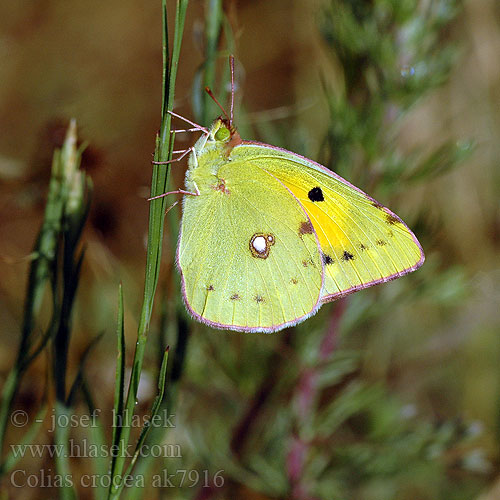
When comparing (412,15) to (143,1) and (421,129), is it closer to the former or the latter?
(421,129)

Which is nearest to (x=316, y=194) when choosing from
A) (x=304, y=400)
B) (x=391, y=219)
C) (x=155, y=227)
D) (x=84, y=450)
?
(x=391, y=219)

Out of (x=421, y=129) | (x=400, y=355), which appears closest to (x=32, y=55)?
(x=421, y=129)

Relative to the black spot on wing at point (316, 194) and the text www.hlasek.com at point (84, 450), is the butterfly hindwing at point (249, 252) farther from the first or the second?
the text www.hlasek.com at point (84, 450)

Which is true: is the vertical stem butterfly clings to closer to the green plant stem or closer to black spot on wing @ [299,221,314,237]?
black spot on wing @ [299,221,314,237]

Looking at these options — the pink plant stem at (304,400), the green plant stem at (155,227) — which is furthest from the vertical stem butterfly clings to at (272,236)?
the green plant stem at (155,227)

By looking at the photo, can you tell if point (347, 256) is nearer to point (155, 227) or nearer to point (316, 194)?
point (316, 194)

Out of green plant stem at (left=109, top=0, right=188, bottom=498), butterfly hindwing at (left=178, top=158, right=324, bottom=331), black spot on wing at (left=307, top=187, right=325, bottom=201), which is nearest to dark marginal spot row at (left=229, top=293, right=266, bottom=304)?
butterfly hindwing at (left=178, top=158, right=324, bottom=331)

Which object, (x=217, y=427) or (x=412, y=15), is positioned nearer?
(x=412, y=15)
